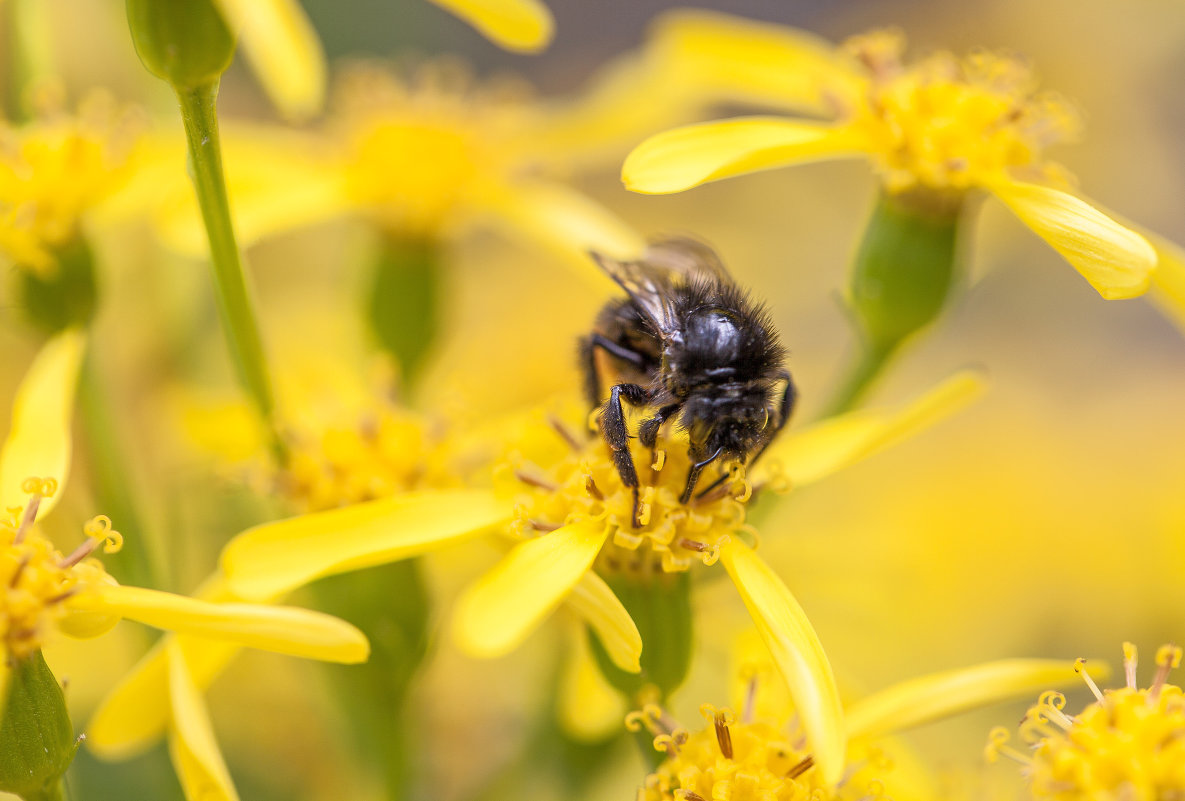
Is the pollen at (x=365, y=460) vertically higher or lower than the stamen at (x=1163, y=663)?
higher

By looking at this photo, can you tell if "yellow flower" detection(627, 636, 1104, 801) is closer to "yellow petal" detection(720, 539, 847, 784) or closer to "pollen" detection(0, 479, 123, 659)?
"yellow petal" detection(720, 539, 847, 784)

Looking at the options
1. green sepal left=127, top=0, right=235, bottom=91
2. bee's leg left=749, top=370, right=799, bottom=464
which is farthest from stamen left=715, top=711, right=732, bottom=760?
green sepal left=127, top=0, right=235, bottom=91

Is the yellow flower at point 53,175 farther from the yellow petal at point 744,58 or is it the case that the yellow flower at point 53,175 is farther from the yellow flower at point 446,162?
the yellow petal at point 744,58

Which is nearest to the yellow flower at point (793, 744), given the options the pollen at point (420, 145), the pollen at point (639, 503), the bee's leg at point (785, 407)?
the pollen at point (639, 503)

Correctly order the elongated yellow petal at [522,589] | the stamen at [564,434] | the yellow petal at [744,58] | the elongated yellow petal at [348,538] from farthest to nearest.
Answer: the yellow petal at [744,58] < the stamen at [564,434] < the elongated yellow petal at [348,538] < the elongated yellow petal at [522,589]

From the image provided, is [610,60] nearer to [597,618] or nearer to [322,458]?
[322,458]

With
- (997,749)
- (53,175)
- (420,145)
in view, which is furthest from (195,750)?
(420,145)

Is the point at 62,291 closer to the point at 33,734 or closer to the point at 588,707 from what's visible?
the point at 33,734
